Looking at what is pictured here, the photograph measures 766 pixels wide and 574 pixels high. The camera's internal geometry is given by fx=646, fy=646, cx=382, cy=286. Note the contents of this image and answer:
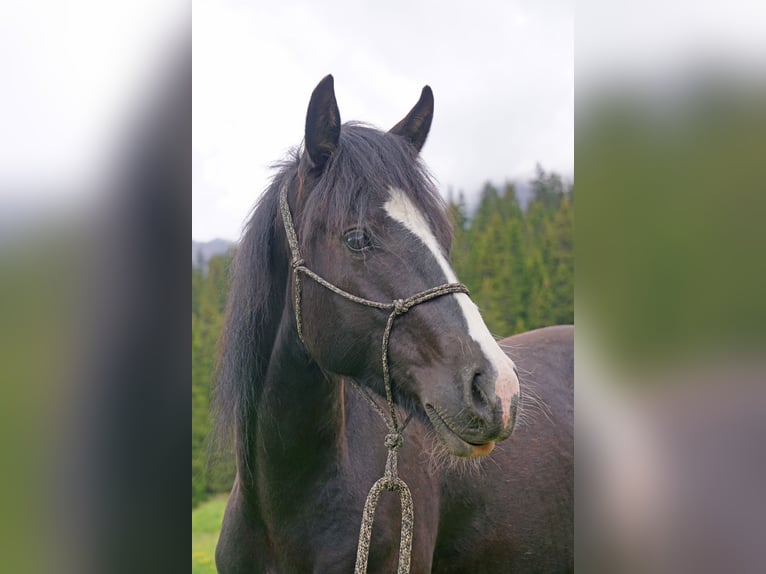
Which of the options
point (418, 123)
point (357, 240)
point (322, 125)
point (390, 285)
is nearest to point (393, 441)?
point (390, 285)

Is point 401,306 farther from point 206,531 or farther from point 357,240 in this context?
point 206,531

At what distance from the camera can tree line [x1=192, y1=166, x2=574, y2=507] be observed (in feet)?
20.0

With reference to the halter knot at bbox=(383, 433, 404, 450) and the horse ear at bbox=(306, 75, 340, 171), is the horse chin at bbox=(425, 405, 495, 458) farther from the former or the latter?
the horse ear at bbox=(306, 75, 340, 171)

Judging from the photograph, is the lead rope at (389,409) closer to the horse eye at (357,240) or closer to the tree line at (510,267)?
the horse eye at (357,240)

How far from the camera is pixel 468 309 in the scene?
77.4 inches

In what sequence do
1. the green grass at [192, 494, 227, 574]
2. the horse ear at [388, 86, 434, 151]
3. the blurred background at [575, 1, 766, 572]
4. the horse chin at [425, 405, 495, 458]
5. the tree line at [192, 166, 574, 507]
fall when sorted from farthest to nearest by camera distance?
the tree line at [192, 166, 574, 507] → the green grass at [192, 494, 227, 574] → the horse ear at [388, 86, 434, 151] → the horse chin at [425, 405, 495, 458] → the blurred background at [575, 1, 766, 572]

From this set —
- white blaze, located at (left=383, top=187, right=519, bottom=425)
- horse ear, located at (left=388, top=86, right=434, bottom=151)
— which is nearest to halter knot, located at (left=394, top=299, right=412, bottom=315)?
white blaze, located at (left=383, top=187, right=519, bottom=425)

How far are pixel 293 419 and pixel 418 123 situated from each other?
1239 mm

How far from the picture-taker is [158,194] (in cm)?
106

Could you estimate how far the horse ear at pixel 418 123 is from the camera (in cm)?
252

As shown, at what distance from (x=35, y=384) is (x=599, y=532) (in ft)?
3.00

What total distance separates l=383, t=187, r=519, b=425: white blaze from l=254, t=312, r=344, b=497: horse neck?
0.60 m

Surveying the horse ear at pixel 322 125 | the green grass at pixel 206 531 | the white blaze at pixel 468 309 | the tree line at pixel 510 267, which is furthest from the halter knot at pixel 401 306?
the green grass at pixel 206 531

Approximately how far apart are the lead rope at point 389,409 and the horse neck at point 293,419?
15 cm
